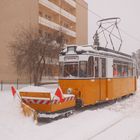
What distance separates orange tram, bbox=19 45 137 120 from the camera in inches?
456

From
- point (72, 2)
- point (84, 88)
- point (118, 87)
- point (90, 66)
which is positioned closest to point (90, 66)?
point (90, 66)

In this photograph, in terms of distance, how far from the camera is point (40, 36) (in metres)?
32.4

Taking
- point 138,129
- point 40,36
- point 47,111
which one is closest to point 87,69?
point 47,111

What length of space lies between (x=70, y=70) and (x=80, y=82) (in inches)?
34.7

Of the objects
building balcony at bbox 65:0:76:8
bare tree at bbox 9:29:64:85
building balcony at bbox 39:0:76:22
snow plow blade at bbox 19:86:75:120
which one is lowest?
snow plow blade at bbox 19:86:75:120

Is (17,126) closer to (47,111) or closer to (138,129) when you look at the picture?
(47,111)

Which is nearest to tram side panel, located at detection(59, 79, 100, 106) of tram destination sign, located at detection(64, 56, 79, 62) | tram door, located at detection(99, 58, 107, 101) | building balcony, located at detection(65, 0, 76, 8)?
tram door, located at detection(99, 58, 107, 101)

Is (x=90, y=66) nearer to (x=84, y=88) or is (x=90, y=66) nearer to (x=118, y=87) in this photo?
(x=84, y=88)

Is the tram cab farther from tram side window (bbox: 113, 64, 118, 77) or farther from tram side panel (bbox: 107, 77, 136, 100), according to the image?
tram side window (bbox: 113, 64, 118, 77)

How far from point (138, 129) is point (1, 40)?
117ft

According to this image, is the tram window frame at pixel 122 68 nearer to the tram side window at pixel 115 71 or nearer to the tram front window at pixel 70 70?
the tram side window at pixel 115 71

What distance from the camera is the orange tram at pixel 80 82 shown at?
456 inches

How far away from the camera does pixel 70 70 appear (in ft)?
47.2

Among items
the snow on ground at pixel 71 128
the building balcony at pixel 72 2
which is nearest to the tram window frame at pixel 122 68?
the snow on ground at pixel 71 128
